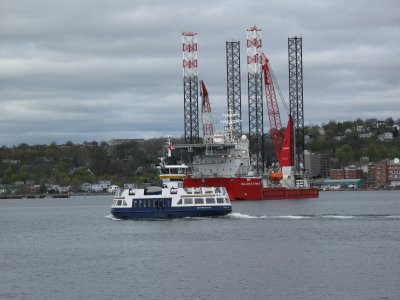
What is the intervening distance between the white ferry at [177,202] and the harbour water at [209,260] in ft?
3.24

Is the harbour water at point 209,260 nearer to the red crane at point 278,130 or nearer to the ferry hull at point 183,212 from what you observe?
the ferry hull at point 183,212

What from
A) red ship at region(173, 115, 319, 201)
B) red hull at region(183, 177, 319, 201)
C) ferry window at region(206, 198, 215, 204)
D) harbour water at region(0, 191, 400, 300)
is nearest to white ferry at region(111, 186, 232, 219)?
ferry window at region(206, 198, 215, 204)

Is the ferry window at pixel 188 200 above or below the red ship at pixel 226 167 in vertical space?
below

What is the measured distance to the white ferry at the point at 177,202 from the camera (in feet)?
266

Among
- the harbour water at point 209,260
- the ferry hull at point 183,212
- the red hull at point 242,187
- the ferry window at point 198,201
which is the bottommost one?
the harbour water at point 209,260

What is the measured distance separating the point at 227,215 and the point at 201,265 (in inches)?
1284

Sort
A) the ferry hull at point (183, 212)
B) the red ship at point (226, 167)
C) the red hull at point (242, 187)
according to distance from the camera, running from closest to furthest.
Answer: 1. the ferry hull at point (183, 212)
2. the red hull at point (242, 187)
3. the red ship at point (226, 167)

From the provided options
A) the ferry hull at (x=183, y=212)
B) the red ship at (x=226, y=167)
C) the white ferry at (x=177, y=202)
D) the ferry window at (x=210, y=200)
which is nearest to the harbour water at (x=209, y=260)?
the ferry hull at (x=183, y=212)

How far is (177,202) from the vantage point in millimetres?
81125

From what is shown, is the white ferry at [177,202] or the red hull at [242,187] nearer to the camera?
the white ferry at [177,202]

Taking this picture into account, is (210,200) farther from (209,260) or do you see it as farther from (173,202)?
(209,260)

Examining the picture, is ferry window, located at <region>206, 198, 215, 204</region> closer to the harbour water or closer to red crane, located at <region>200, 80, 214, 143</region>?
the harbour water

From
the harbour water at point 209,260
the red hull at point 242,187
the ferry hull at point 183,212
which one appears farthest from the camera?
the red hull at point 242,187

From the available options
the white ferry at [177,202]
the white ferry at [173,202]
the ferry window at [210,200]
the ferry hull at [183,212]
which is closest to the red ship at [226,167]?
the white ferry at [173,202]
